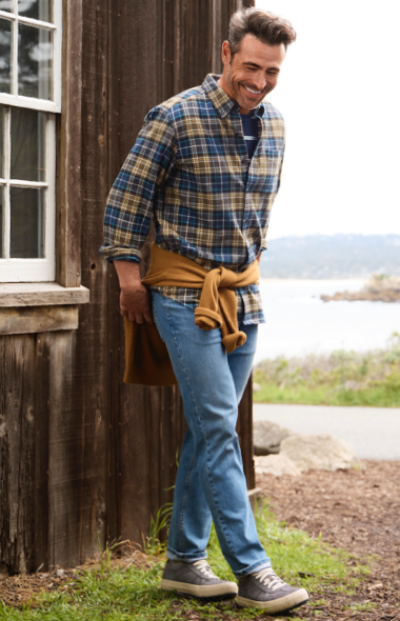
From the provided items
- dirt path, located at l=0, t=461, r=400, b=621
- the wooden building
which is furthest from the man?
the wooden building

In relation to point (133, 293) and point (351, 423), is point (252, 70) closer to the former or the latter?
point (133, 293)

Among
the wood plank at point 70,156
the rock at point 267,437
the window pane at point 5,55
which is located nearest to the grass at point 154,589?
the wood plank at point 70,156

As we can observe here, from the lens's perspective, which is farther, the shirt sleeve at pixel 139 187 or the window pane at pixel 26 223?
the window pane at pixel 26 223

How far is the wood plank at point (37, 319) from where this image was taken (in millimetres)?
3080

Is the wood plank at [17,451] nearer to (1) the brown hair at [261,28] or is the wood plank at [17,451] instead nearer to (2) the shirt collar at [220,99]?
(2) the shirt collar at [220,99]

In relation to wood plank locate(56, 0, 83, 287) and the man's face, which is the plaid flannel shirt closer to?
the man's face

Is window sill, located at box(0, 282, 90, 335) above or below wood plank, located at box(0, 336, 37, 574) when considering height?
above

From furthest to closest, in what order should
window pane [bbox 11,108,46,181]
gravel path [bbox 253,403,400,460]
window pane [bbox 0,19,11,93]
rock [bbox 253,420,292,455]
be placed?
gravel path [bbox 253,403,400,460] < rock [bbox 253,420,292,455] < window pane [bbox 11,108,46,181] < window pane [bbox 0,19,11,93]

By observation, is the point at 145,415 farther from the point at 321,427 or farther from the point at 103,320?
the point at 321,427

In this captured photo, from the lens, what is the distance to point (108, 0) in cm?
341

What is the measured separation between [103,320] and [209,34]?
5.49 feet

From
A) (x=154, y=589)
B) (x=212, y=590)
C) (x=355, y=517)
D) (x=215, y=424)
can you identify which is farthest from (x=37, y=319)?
(x=355, y=517)

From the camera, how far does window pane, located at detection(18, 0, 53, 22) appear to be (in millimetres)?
3145

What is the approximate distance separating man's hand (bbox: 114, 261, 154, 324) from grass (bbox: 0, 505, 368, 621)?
112 centimetres
